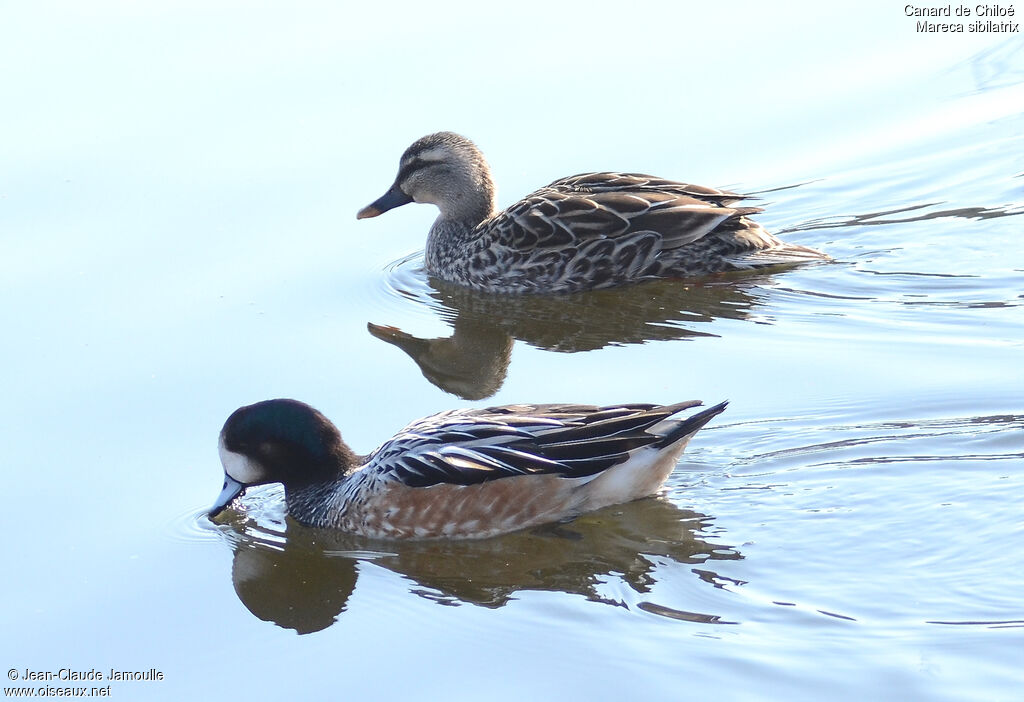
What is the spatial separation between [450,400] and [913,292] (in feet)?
11.3

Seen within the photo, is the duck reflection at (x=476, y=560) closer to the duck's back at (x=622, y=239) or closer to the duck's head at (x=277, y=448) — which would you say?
the duck's head at (x=277, y=448)

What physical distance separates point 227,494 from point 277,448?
0.37 m

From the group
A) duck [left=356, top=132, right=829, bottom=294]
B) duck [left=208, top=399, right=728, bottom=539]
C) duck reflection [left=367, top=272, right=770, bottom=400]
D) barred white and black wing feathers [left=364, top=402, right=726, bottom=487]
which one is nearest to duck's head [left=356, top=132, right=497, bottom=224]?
duck [left=356, top=132, right=829, bottom=294]

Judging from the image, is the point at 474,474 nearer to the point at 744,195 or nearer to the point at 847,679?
the point at 847,679

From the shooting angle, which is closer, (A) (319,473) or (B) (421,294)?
(A) (319,473)

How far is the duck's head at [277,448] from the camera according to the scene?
8.50 m

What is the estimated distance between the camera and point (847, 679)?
6625 mm

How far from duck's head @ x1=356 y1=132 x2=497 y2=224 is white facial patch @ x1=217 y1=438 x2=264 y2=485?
4.27 meters

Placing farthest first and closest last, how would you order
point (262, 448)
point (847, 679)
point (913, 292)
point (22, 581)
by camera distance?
Answer: 1. point (913, 292)
2. point (262, 448)
3. point (22, 581)
4. point (847, 679)

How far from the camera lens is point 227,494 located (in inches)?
334

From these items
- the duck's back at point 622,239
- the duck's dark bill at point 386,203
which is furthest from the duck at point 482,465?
the duck's dark bill at point 386,203

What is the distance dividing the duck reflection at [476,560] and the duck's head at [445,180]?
4.61 m

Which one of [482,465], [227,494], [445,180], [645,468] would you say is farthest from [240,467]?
[445,180]

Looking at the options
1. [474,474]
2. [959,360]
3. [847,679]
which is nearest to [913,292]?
[959,360]
